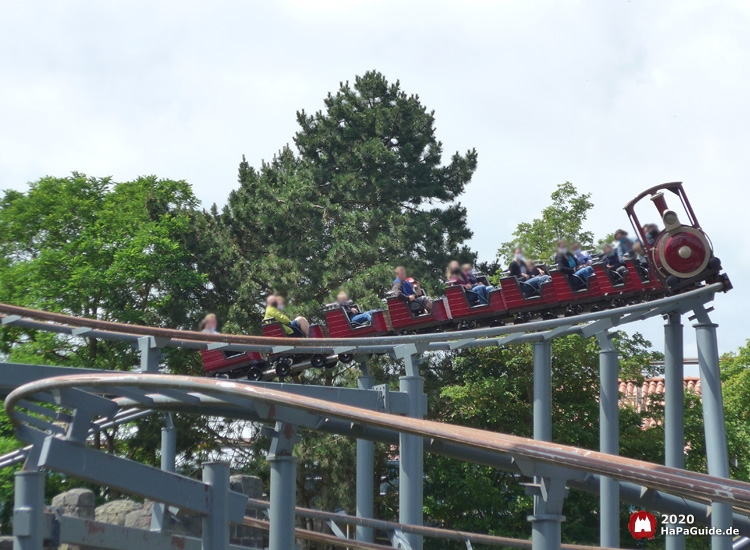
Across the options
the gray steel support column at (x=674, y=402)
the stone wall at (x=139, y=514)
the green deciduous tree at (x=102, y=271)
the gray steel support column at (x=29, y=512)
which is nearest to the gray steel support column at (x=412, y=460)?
the stone wall at (x=139, y=514)

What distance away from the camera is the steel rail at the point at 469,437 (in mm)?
4844

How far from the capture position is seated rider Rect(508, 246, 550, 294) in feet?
46.2

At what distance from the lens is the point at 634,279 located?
1332 cm

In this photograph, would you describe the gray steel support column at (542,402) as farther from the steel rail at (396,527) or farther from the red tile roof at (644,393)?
the red tile roof at (644,393)

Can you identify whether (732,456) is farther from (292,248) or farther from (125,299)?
(125,299)

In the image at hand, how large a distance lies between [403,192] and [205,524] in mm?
18788

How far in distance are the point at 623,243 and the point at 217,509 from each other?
8.57 meters

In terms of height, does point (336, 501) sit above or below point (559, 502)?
below

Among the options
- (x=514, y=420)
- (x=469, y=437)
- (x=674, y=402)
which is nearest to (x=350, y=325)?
(x=674, y=402)

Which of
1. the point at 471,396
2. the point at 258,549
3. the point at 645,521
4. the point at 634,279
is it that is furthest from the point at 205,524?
the point at 471,396

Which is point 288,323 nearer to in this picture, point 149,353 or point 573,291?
point 573,291

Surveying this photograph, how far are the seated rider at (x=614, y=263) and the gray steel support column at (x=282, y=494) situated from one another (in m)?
7.48

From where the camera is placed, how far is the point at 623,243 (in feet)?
45.8

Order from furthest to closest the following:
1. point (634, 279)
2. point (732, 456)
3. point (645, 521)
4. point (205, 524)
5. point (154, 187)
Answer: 1. point (154, 187)
2. point (732, 456)
3. point (645, 521)
4. point (634, 279)
5. point (205, 524)
